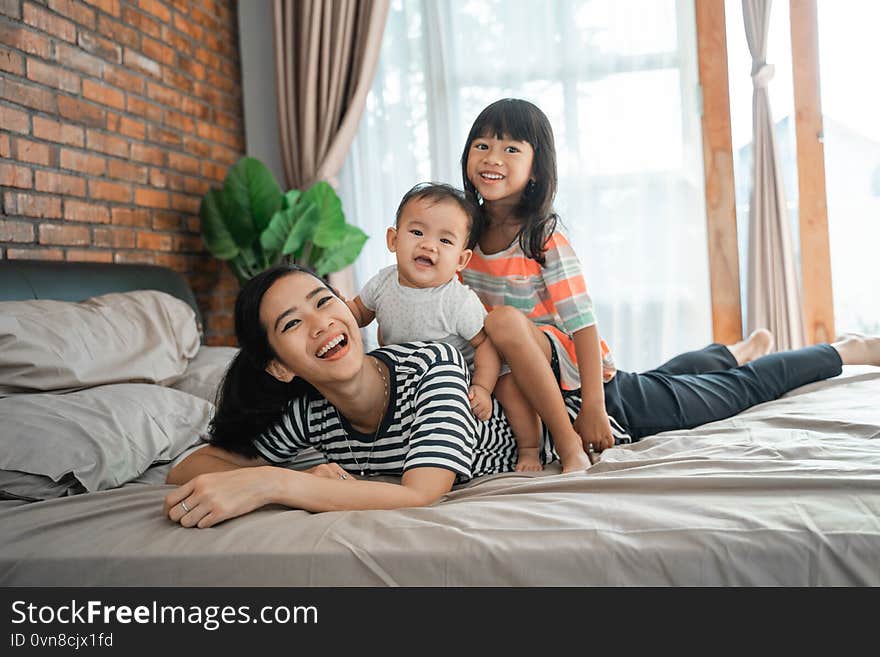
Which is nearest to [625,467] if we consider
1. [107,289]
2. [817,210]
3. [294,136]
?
[107,289]

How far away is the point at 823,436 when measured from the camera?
1428 mm

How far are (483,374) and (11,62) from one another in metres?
1.68

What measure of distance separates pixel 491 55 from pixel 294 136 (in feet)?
3.28

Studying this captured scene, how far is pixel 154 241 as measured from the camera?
298 cm

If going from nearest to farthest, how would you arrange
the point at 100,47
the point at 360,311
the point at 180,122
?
1. the point at 360,311
2. the point at 100,47
3. the point at 180,122

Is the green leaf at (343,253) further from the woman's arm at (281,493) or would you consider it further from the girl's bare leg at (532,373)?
the woman's arm at (281,493)

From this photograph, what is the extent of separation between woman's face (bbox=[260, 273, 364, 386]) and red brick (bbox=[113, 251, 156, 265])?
64.5 inches

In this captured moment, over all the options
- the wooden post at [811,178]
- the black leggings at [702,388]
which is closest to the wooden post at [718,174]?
the wooden post at [811,178]

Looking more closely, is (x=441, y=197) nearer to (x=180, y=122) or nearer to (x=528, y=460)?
(x=528, y=460)

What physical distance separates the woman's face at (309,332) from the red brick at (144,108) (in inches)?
74.5

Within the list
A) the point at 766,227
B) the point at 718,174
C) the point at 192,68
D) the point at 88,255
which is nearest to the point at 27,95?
the point at 88,255

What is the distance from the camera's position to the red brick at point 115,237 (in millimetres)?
2637

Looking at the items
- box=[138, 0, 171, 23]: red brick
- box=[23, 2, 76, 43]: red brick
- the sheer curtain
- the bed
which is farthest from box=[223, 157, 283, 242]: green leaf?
the bed
